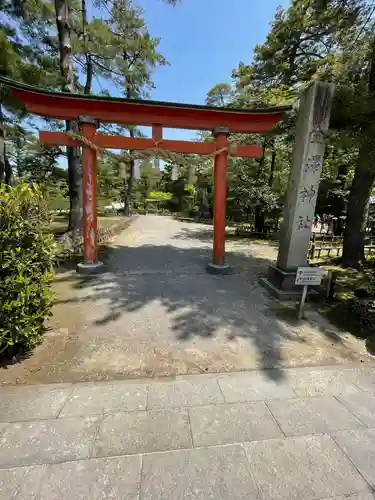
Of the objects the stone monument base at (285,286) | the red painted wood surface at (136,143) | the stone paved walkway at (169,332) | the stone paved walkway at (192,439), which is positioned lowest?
the stone paved walkway at (169,332)

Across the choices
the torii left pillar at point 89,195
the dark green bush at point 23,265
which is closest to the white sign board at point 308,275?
the dark green bush at point 23,265

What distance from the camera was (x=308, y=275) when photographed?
3.95 metres

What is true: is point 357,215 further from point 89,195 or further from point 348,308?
point 89,195

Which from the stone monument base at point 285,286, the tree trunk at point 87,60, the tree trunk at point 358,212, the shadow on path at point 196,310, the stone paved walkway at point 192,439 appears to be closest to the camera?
the stone paved walkway at point 192,439

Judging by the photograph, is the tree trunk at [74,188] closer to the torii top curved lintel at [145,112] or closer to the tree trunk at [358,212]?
the torii top curved lintel at [145,112]

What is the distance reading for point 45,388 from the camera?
97.2 inches

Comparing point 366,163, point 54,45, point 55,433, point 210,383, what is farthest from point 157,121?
point 54,45

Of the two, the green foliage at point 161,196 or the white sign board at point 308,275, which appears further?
the green foliage at point 161,196

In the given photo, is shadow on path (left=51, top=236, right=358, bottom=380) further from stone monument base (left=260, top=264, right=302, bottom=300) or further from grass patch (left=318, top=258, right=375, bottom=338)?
grass patch (left=318, top=258, right=375, bottom=338)

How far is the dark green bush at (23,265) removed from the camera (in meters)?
2.69

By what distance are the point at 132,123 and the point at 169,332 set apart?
15.8ft

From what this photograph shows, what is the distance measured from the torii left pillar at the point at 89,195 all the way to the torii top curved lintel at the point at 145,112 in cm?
27

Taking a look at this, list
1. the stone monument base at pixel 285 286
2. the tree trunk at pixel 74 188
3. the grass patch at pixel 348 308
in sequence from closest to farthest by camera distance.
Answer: the grass patch at pixel 348 308 → the stone monument base at pixel 285 286 → the tree trunk at pixel 74 188

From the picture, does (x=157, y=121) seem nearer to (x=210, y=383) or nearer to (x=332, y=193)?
(x=210, y=383)
